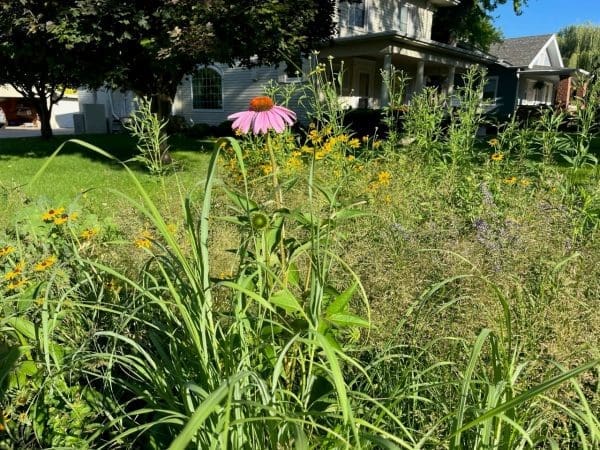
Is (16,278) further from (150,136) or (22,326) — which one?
(150,136)

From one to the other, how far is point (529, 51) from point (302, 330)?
32.1 meters

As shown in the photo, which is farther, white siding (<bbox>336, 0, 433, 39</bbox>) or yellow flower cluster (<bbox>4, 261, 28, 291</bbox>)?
white siding (<bbox>336, 0, 433, 39</bbox>)

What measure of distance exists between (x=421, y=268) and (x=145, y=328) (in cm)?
101

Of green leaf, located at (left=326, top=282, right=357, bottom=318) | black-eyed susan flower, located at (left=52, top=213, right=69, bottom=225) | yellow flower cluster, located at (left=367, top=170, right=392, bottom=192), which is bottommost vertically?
green leaf, located at (left=326, top=282, right=357, bottom=318)

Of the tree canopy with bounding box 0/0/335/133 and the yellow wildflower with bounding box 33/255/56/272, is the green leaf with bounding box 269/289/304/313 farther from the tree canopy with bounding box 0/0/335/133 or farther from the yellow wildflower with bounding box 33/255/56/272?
the tree canopy with bounding box 0/0/335/133

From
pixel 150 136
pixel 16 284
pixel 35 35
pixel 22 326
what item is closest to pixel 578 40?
pixel 35 35

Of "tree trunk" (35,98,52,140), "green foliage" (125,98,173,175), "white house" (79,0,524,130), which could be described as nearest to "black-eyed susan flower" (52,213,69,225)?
"green foliage" (125,98,173,175)

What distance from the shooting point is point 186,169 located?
8.41 metres

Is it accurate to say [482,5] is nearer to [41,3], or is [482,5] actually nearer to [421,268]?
[41,3]

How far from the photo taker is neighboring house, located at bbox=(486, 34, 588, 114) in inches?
978

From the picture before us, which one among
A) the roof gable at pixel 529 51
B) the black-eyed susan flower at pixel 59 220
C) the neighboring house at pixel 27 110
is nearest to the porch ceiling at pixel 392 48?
the roof gable at pixel 529 51

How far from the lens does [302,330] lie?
1.28 meters

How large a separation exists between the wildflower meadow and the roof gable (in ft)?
90.7

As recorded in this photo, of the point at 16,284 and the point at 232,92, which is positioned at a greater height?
the point at 232,92
